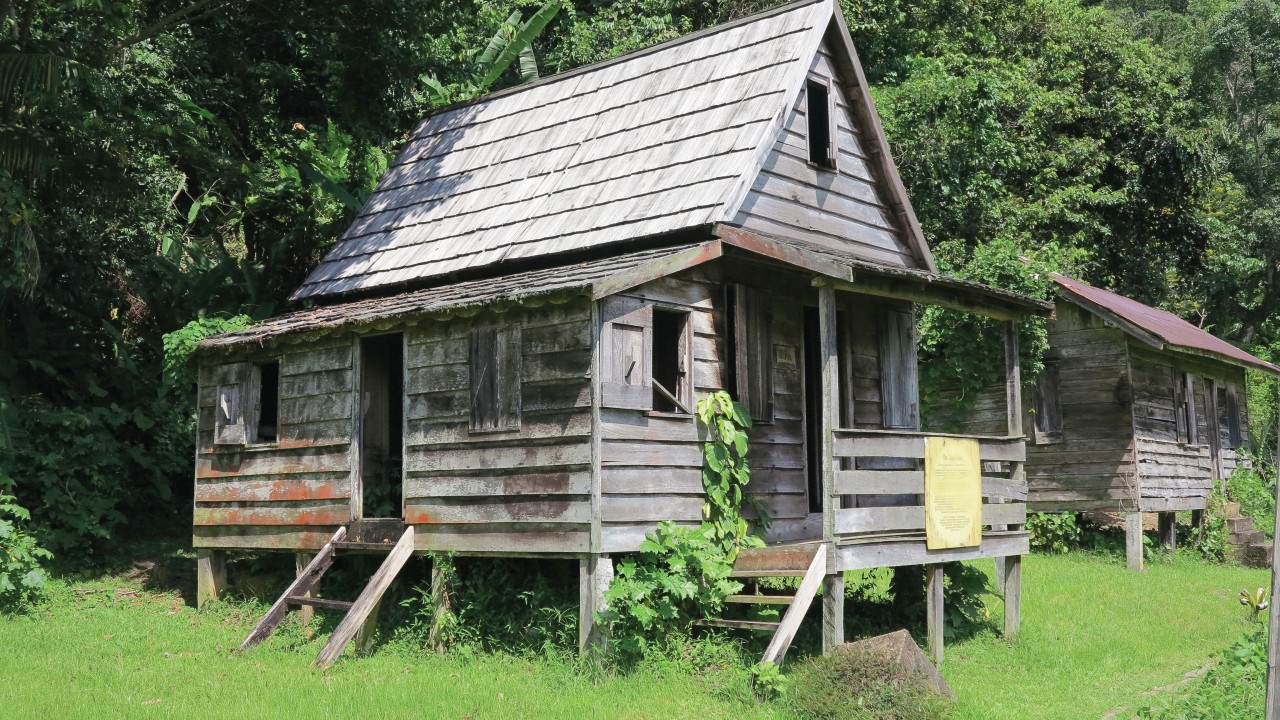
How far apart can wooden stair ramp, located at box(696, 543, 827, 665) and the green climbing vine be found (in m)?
0.28

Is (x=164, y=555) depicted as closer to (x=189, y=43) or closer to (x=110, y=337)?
(x=110, y=337)

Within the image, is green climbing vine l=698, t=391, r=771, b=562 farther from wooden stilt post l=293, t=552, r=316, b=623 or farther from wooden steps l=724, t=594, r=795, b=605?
wooden stilt post l=293, t=552, r=316, b=623

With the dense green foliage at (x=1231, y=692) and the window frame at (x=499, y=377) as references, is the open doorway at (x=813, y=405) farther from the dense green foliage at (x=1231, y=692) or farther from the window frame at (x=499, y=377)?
the dense green foliage at (x=1231, y=692)

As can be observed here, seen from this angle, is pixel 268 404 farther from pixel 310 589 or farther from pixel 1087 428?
pixel 1087 428

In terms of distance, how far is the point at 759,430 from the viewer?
1324 centimetres

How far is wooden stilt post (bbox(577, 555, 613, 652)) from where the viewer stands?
37.5ft

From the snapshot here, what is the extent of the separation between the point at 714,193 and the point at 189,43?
41.0ft

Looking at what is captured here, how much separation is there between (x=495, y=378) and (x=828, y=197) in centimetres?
498

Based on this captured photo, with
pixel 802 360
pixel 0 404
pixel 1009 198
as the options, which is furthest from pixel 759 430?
pixel 1009 198

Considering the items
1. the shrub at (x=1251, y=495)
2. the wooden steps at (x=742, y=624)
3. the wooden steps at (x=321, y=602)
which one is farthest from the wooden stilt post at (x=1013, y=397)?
the shrub at (x=1251, y=495)

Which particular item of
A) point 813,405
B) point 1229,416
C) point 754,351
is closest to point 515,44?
point 813,405

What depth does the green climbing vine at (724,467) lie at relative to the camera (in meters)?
12.3

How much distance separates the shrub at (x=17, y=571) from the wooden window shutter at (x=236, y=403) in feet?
8.50

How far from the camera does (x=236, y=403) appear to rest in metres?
16.0
